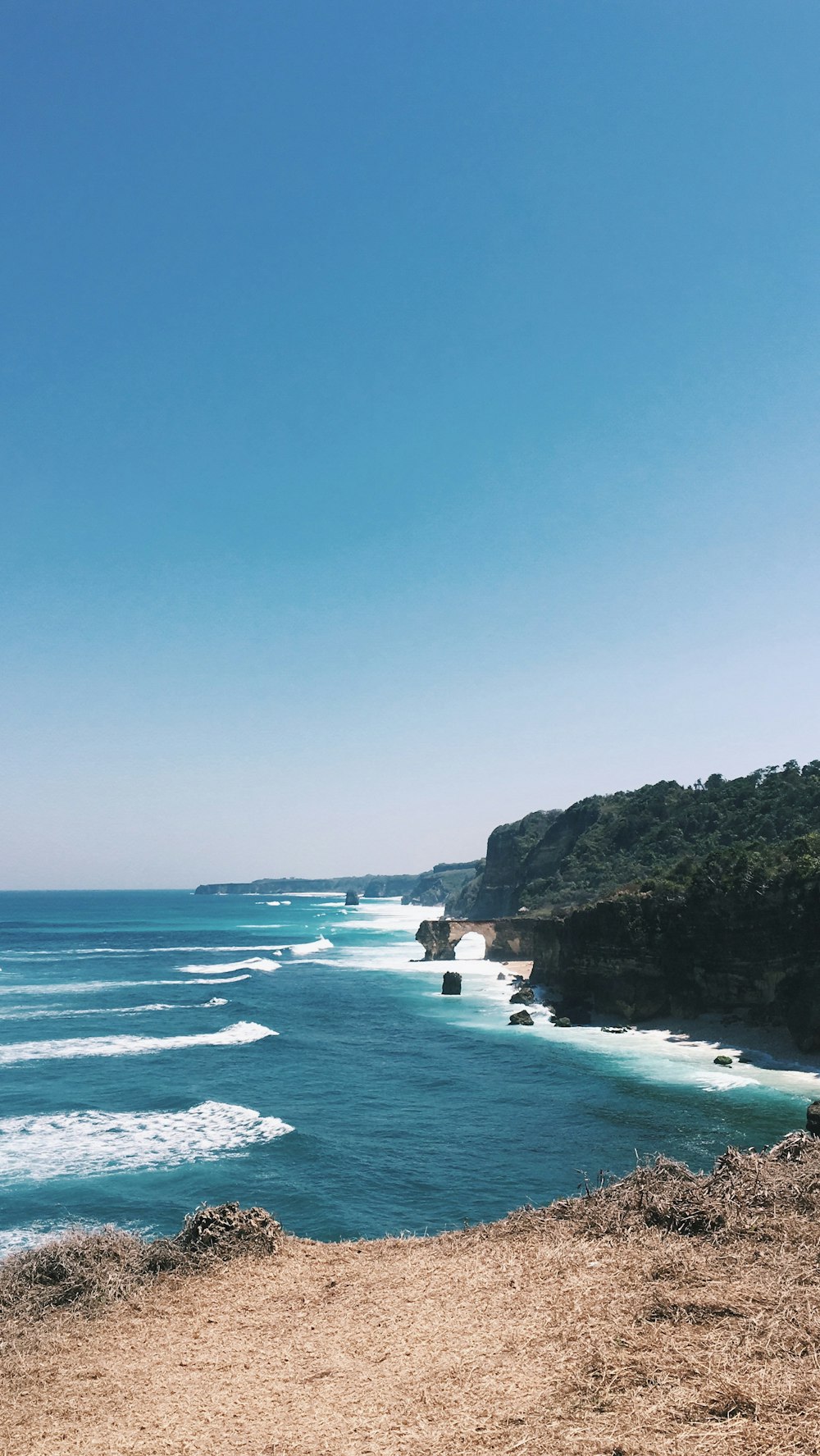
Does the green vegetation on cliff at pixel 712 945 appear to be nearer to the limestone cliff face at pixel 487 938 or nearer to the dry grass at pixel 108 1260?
the limestone cliff face at pixel 487 938

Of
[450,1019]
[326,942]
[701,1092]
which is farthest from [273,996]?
[326,942]

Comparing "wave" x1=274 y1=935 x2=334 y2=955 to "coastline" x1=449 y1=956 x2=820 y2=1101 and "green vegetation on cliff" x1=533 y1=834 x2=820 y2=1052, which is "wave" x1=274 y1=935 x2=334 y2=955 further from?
"coastline" x1=449 y1=956 x2=820 y2=1101

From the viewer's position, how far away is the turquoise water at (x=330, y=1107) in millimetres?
26578

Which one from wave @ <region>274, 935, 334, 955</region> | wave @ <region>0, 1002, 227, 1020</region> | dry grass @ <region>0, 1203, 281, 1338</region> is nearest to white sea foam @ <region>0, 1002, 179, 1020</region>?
wave @ <region>0, 1002, 227, 1020</region>

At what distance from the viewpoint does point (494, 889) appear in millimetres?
152375

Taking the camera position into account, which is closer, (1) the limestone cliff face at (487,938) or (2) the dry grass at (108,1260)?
(2) the dry grass at (108,1260)

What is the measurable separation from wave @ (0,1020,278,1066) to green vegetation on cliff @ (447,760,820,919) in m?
33.8

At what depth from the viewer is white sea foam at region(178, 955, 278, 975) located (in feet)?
315

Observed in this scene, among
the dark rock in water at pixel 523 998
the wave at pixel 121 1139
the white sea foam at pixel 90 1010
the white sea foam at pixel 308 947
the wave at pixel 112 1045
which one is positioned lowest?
the white sea foam at pixel 308 947

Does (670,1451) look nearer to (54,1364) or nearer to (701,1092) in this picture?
(54,1364)

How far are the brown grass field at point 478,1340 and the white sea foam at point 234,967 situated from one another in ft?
284

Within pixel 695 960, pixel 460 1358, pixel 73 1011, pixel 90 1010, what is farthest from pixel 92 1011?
pixel 460 1358

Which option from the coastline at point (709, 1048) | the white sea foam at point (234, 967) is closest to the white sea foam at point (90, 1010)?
the white sea foam at point (234, 967)

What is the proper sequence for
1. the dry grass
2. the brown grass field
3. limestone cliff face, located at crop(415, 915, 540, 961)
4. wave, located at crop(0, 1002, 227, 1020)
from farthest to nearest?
limestone cliff face, located at crop(415, 915, 540, 961) → wave, located at crop(0, 1002, 227, 1020) → the dry grass → the brown grass field
